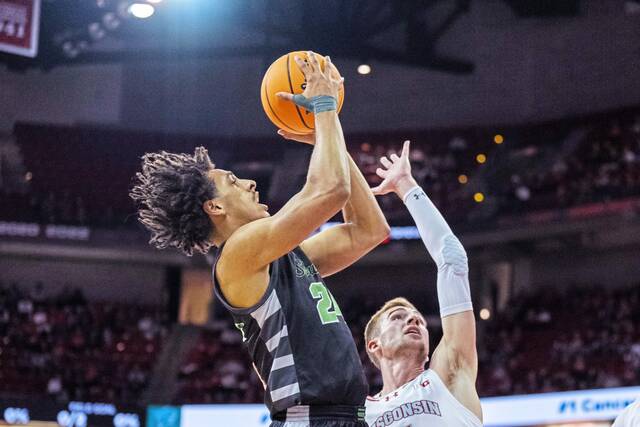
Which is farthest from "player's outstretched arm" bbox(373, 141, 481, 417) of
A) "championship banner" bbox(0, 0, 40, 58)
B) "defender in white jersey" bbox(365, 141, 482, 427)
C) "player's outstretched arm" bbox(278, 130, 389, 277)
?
"championship banner" bbox(0, 0, 40, 58)

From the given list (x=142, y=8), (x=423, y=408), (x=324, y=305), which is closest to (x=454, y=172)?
(x=142, y=8)

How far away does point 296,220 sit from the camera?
2.83 m

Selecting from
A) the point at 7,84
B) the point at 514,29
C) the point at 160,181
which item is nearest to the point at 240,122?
the point at 7,84

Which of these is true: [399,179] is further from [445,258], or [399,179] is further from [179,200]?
[179,200]

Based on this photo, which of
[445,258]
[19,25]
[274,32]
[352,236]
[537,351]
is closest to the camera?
[352,236]

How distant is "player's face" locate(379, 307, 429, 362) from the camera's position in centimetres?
377

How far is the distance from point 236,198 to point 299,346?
1.91 ft

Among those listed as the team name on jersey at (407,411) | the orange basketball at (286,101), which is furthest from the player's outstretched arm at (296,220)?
the team name on jersey at (407,411)

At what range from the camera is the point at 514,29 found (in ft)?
67.3

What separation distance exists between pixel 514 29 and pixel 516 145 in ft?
8.94

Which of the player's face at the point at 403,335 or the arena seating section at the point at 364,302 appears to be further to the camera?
the arena seating section at the point at 364,302

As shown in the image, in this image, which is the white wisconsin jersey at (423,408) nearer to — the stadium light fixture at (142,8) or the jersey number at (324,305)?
the jersey number at (324,305)

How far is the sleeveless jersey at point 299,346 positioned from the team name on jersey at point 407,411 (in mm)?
574

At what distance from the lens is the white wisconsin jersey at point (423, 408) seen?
3.43 metres
